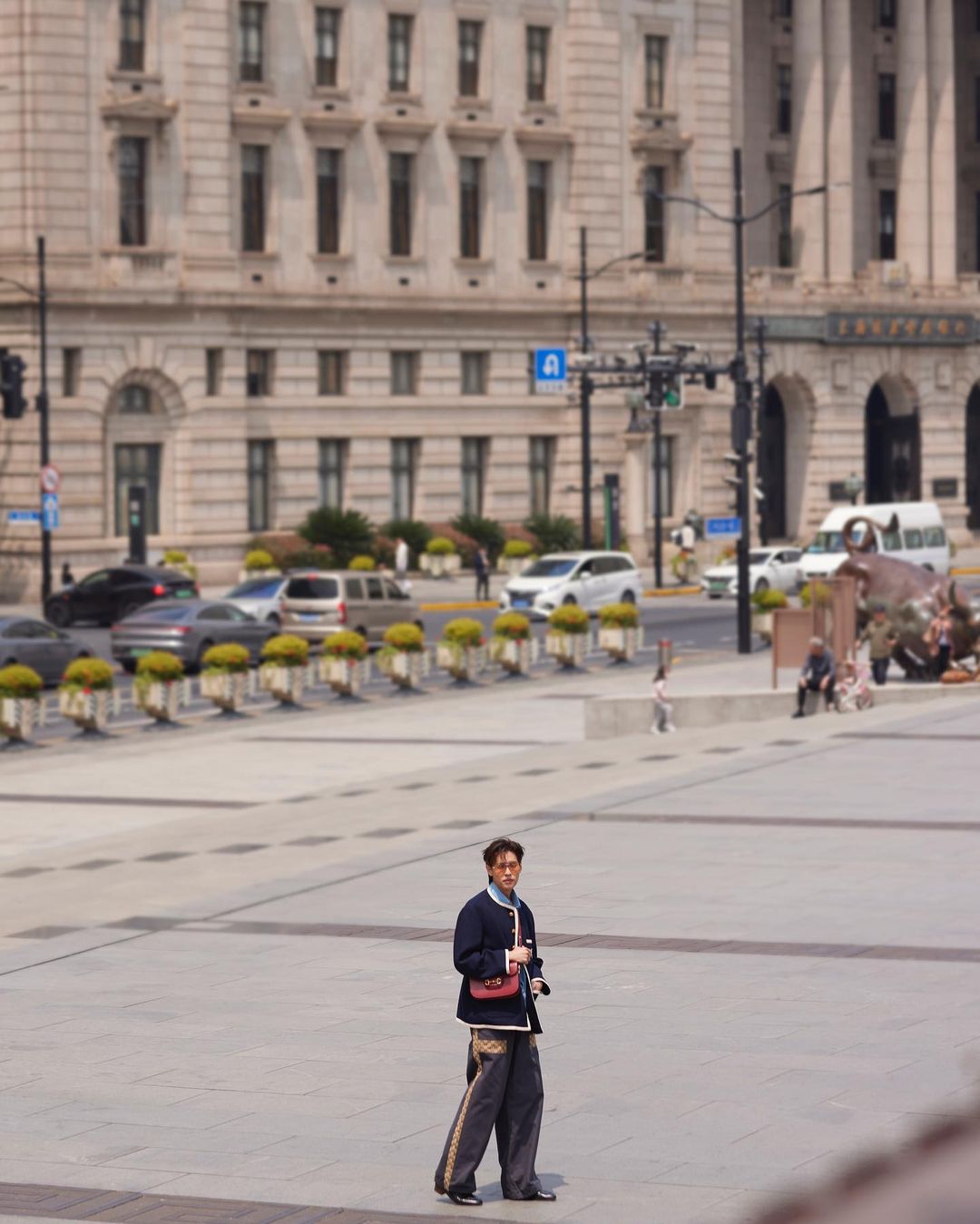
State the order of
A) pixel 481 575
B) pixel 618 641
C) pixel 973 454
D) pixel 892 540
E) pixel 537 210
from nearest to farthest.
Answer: pixel 618 641
pixel 481 575
pixel 892 540
pixel 537 210
pixel 973 454

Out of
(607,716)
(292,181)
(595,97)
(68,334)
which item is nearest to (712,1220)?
(607,716)

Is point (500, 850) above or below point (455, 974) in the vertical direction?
above

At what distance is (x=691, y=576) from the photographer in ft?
247

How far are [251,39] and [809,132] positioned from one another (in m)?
24.2

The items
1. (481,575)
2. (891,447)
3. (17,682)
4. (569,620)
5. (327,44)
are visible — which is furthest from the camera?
(891,447)

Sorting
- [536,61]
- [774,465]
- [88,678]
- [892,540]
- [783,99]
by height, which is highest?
[783,99]

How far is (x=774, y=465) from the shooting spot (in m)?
88.1

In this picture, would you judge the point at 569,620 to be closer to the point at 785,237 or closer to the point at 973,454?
the point at 785,237

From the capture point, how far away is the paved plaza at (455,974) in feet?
38.6

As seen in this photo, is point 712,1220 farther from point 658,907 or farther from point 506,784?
point 506,784

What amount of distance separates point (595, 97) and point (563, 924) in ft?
206

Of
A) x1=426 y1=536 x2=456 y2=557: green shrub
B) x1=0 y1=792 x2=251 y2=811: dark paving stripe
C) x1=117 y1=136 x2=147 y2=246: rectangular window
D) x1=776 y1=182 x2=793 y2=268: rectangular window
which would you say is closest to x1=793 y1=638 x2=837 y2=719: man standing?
x1=0 y1=792 x2=251 y2=811: dark paving stripe

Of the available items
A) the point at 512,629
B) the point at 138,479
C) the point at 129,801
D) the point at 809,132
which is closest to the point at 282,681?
the point at 512,629

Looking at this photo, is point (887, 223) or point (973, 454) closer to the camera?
point (887, 223)
